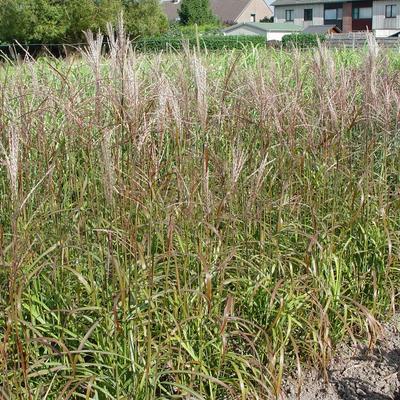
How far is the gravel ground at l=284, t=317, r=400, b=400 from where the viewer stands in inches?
111

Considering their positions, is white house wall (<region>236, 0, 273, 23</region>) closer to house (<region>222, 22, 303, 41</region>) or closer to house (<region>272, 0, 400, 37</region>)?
house (<region>272, 0, 400, 37</region>)

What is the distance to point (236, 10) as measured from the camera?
7988 centimetres

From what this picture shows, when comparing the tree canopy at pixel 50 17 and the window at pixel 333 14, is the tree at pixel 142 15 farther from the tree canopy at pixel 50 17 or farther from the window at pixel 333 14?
the window at pixel 333 14

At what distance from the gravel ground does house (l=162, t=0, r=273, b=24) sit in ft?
256

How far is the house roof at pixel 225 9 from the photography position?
7956cm

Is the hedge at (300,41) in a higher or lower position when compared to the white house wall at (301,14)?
higher

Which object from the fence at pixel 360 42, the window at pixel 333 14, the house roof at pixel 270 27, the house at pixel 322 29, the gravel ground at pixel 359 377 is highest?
the fence at pixel 360 42

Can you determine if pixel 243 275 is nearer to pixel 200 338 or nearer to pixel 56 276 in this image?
pixel 200 338

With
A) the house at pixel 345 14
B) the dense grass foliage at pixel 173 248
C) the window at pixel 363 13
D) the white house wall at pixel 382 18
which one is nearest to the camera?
the dense grass foliage at pixel 173 248

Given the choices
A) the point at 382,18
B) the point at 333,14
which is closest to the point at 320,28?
the point at 333,14

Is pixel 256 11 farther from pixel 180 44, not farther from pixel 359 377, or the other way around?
pixel 359 377

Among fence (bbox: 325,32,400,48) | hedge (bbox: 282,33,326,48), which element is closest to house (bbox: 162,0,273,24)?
hedge (bbox: 282,33,326,48)

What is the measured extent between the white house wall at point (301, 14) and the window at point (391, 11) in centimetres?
776

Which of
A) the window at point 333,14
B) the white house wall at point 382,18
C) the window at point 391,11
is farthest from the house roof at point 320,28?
the window at point 391,11
